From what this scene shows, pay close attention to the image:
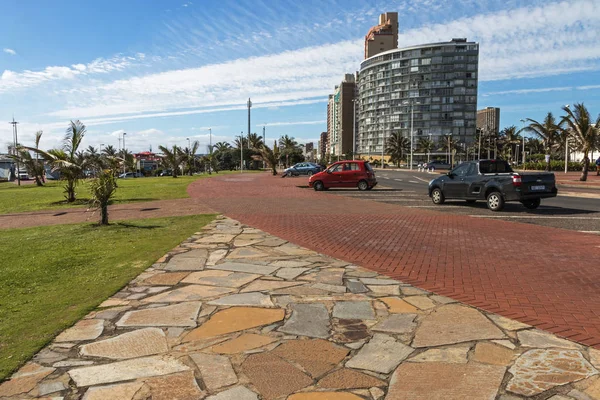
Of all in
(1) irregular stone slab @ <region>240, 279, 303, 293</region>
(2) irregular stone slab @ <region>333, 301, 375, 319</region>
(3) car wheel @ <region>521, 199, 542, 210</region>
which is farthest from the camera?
(3) car wheel @ <region>521, 199, 542, 210</region>

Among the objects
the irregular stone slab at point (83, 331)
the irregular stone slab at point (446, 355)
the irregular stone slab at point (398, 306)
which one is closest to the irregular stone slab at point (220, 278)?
the irregular stone slab at point (83, 331)

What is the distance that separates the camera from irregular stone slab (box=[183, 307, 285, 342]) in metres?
4.18

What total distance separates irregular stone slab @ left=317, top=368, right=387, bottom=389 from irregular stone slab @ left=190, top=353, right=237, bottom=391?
66 cm

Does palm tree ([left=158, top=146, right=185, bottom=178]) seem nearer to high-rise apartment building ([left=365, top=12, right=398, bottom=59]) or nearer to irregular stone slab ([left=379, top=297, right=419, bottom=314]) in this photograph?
irregular stone slab ([left=379, top=297, right=419, bottom=314])

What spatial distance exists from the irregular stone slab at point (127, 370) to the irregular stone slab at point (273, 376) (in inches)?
19.9

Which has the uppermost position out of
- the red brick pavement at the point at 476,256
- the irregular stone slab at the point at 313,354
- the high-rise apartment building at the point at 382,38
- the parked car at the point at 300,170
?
the high-rise apartment building at the point at 382,38

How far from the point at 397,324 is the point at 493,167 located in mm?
12573

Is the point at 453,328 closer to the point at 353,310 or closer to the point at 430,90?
the point at 353,310

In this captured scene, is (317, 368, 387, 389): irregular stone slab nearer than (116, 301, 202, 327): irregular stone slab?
Yes

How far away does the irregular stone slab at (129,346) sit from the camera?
3.71 m

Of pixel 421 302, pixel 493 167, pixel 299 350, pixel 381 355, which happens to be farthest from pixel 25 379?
pixel 493 167

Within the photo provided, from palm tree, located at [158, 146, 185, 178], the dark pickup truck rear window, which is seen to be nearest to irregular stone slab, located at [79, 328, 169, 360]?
the dark pickup truck rear window

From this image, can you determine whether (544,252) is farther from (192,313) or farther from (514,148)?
(514,148)

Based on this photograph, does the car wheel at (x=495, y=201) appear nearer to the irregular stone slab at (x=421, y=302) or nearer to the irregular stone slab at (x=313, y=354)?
the irregular stone slab at (x=421, y=302)
